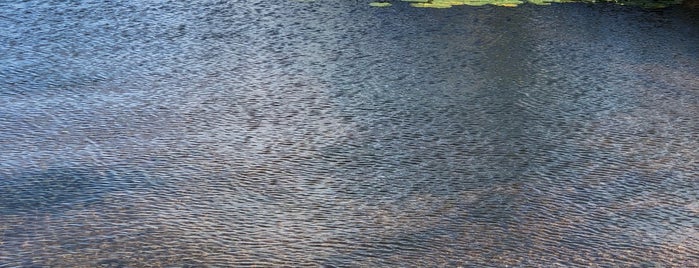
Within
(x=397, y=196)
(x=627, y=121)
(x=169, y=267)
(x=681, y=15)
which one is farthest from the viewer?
(x=681, y=15)

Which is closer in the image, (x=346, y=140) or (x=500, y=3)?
(x=346, y=140)

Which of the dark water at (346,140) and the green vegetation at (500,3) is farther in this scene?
the green vegetation at (500,3)

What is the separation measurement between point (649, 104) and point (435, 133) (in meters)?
1.01

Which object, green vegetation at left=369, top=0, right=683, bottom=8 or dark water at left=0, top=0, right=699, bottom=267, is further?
green vegetation at left=369, top=0, right=683, bottom=8

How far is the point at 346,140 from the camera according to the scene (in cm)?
376

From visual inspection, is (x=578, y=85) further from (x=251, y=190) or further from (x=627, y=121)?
(x=251, y=190)

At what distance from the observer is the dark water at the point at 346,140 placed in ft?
9.31

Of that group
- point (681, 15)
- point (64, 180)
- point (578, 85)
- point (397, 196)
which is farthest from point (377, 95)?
point (681, 15)

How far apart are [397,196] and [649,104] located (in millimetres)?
1556

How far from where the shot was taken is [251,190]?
10.6 ft

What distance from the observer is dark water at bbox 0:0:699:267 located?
9.31 feet

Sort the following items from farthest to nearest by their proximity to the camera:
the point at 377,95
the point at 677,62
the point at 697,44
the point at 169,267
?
the point at 697,44
the point at 677,62
the point at 377,95
the point at 169,267

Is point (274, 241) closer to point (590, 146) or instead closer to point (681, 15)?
point (590, 146)

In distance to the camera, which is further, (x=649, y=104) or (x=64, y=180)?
(x=649, y=104)
